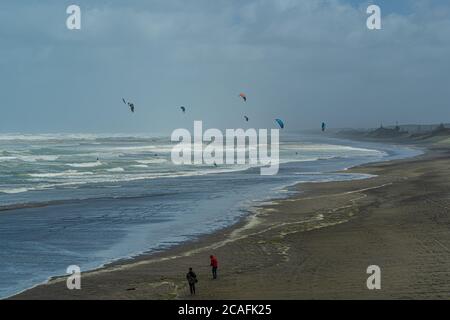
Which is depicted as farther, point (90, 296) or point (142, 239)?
point (142, 239)

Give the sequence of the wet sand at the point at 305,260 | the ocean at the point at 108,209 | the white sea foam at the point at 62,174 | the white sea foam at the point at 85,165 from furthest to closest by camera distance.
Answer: the white sea foam at the point at 85,165 → the white sea foam at the point at 62,174 → the ocean at the point at 108,209 → the wet sand at the point at 305,260

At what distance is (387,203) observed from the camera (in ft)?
80.5

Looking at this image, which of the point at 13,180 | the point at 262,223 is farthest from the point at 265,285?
the point at 13,180

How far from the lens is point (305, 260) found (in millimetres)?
14531

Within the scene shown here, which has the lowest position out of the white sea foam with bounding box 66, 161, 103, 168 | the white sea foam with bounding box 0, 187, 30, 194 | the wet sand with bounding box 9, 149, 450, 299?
the wet sand with bounding box 9, 149, 450, 299

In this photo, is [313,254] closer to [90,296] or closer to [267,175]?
[90,296]

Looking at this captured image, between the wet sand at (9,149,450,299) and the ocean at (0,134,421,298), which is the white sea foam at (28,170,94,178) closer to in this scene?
the ocean at (0,134,421,298)

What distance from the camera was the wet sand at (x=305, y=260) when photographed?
1185 centimetres

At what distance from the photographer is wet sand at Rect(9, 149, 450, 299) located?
1185 centimetres

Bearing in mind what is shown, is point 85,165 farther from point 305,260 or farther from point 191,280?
point 191,280

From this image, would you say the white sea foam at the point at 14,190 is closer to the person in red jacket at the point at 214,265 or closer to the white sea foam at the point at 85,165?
the white sea foam at the point at 85,165

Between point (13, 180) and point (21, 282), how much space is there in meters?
24.8

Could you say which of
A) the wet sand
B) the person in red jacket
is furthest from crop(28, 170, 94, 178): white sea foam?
the person in red jacket

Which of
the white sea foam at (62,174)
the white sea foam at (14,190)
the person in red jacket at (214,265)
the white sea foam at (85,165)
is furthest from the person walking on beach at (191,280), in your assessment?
the white sea foam at (85,165)
